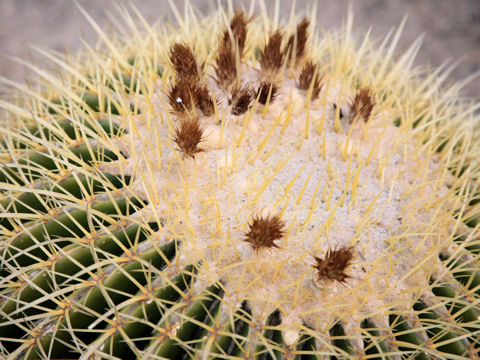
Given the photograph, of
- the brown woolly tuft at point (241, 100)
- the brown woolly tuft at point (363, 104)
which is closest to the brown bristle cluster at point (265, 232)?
the brown woolly tuft at point (241, 100)

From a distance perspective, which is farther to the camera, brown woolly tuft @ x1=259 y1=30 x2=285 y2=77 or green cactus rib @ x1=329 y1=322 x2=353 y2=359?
brown woolly tuft @ x1=259 y1=30 x2=285 y2=77

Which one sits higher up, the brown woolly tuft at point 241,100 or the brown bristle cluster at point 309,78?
the brown bristle cluster at point 309,78

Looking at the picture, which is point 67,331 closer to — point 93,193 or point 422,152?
point 93,193

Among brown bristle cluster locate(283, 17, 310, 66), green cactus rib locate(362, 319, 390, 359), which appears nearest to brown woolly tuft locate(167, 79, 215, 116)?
brown bristle cluster locate(283, 17, 310, 66)

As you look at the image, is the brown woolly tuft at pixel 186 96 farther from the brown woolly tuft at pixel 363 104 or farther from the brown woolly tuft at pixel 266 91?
the brown woolly tuft at pixel 363 104

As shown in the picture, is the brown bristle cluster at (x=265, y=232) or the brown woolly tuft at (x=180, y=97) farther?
the brown woolly tuft at (x=180, y=97)

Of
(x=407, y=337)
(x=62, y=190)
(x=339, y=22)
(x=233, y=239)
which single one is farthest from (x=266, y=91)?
(x=339, y=22)

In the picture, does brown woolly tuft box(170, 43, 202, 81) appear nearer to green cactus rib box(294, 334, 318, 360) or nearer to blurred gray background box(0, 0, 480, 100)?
green cactus rib box(294, 334, 318, 360)
